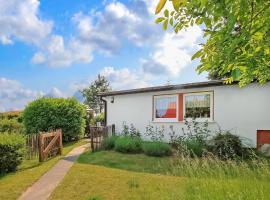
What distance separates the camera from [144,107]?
15.9 meters

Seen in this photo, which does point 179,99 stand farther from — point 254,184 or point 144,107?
point 254,184

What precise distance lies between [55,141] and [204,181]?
8988mm

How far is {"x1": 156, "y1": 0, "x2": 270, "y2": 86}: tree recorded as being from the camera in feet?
10.6

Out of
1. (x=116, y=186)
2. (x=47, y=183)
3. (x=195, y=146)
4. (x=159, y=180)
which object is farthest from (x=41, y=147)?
(x=195, y=146)

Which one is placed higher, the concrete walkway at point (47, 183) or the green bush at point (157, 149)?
the green bush at point (157, 149)

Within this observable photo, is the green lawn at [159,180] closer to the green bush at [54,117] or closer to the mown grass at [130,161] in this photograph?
the mown grass at [130,161]

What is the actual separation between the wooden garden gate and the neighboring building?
16.1ft

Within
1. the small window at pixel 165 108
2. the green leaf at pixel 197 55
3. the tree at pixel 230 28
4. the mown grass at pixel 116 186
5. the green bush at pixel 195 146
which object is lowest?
the mown grass at pixel 116 186

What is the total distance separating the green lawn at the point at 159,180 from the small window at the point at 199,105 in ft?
13.1

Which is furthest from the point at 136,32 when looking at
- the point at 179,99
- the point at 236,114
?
the point at 236,114

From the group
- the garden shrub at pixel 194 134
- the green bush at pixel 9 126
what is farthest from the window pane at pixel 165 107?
the green bush at pixel 9 126

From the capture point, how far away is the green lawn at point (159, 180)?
486cm

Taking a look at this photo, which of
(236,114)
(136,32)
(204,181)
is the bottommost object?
(204,181)

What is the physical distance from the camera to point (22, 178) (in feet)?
27.3
